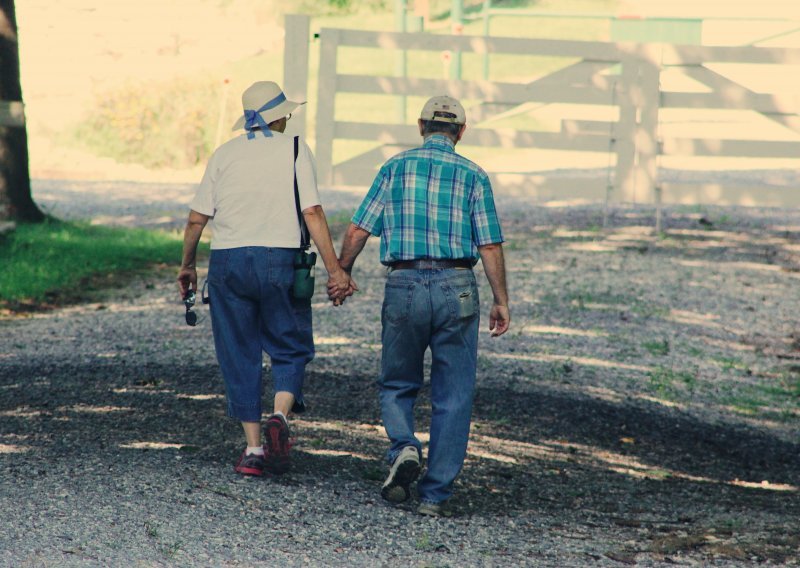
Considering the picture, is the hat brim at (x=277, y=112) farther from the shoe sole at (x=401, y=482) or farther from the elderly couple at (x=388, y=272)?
the shoe sole at (x=401, y=482)

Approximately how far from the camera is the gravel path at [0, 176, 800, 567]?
5.04 m

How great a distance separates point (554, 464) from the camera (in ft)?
22.4

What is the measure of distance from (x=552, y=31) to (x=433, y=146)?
34.1 metres

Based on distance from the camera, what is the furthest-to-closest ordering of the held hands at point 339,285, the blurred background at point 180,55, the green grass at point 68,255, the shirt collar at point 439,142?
the blurred background at point 180,55
the green grass at point 68,255
the held hands at point 339,285
the shirt collar at point 439,142

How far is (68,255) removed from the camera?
544 inches

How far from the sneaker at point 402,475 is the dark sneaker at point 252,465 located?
0.64m

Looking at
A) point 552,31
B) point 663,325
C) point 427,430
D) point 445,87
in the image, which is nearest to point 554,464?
point 427,430

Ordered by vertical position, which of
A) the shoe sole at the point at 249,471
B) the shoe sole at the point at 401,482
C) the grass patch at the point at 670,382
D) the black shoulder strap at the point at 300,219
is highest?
the black shoulder strap at the point at 300,219

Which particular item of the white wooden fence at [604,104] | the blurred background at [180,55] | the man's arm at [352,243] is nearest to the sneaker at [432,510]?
the man's arm at [352,243]

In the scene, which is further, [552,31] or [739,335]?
[552,31]

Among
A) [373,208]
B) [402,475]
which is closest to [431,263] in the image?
[373,208]

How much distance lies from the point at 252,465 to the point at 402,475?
76 cm

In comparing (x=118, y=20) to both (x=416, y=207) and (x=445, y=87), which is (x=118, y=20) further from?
(x=416, y=207)

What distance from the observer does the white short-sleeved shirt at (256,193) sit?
18.9 ft
